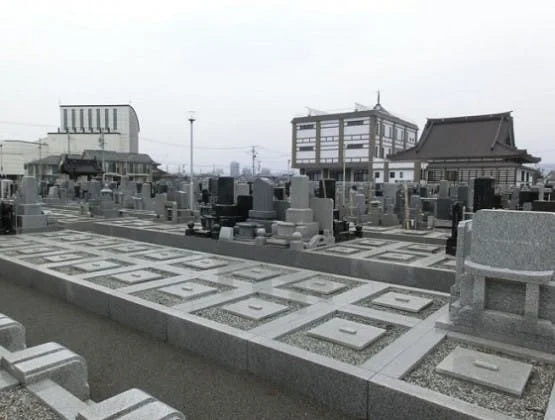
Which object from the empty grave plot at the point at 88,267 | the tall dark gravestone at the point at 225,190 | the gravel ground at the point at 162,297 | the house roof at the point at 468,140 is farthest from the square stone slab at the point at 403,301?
the house roof at the point at 468,140

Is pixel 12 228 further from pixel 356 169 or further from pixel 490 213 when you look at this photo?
pixel 356 169

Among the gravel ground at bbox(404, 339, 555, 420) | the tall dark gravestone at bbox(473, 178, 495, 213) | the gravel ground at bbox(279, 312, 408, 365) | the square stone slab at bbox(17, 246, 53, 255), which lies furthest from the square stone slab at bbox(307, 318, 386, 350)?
the square stone slab at bbox(17, 246, 53, 255)

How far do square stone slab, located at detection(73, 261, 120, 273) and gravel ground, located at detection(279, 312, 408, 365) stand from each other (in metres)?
5.02

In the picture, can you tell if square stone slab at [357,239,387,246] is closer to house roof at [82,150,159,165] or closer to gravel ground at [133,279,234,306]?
gravel ground at [133,279,234,306]

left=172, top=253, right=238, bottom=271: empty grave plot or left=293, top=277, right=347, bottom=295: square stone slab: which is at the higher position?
left=172, top=253, right=238, bottom=271: empty grave plot

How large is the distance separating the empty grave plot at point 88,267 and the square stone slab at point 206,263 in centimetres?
137

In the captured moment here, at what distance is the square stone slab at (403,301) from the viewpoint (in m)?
5.77

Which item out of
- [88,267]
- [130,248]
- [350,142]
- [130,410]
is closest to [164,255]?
[130,248]

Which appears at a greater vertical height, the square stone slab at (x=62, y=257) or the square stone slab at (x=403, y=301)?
the square stone slab at (x=62, y=257)

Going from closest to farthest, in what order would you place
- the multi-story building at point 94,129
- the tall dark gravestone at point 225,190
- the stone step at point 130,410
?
the stone step at point 130,410 < the tall dark gravestone at point 225,190 < the multi-story building at point 94,129

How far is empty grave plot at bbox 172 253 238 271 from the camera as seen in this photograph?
8.48 meters

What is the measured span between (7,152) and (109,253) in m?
75.3

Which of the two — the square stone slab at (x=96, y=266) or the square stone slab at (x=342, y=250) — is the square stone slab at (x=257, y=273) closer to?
the square stone slab at (x=342, y=250)

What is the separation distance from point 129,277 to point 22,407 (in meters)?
4.42
